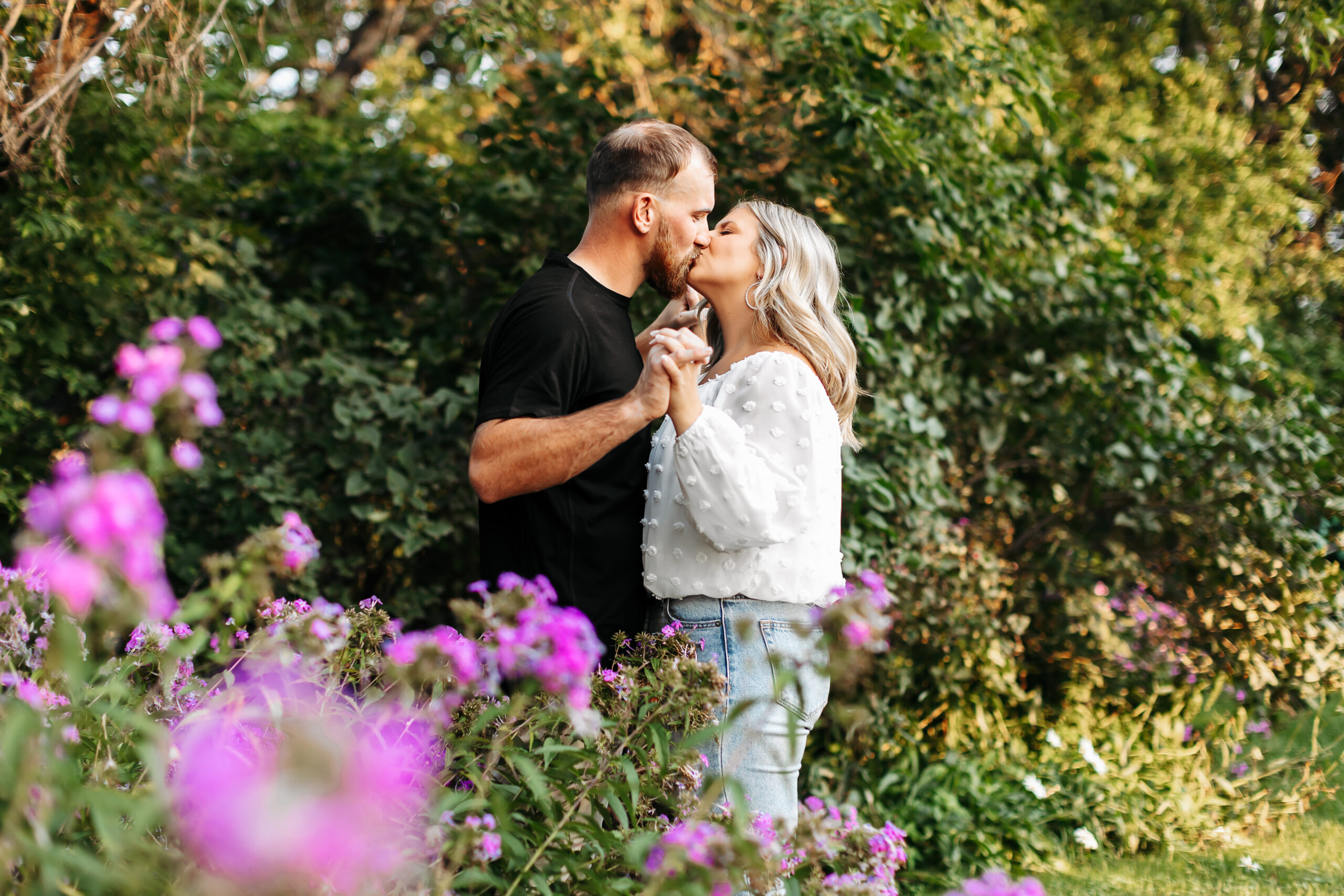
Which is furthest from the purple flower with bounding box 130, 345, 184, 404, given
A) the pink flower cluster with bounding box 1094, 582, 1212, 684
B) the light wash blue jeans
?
the pink flower cluster with bounding box 1094, 582, 1212, 684

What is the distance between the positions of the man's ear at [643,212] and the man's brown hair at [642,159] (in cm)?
2

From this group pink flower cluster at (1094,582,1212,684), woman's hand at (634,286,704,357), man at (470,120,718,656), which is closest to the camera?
man at (470,120,718,656)

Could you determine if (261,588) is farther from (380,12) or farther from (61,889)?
(380,12)

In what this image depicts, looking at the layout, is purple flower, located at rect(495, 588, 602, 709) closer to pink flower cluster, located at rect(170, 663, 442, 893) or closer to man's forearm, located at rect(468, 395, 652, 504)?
pink flower cluster, located at rect(170, 663, 442, 893)

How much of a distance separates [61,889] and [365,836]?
1.43ft

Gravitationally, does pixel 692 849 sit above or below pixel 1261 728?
above

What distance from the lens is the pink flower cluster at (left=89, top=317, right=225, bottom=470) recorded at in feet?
2.72

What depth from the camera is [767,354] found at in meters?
1.98

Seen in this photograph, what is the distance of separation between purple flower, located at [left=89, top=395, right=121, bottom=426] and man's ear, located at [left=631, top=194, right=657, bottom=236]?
150 cm

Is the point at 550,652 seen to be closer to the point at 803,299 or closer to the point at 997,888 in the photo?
the point at 997,888

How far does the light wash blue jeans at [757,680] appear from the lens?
1.79m

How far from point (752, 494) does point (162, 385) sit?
42.6 inches

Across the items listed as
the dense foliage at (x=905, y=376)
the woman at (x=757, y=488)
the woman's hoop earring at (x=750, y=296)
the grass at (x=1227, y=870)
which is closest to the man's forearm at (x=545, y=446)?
the woman at (x=757, y=488)

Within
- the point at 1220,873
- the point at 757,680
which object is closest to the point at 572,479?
the point at 757,680
